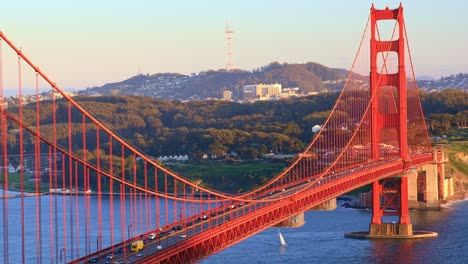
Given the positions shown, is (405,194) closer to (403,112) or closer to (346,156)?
(403,112)

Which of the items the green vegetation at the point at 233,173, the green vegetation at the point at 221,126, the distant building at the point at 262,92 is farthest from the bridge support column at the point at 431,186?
the distant building at the point at 262,92

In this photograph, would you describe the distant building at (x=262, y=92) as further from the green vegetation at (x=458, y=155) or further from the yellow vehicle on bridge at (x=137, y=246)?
the yellow vehicle on bridge at (x=137, y=246)

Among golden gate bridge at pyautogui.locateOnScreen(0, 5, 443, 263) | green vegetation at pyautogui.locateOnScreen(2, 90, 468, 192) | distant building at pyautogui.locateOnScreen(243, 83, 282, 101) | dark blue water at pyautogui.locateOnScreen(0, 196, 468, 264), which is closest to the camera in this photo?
golden gate bridge at pyautogui.locateOnScreen(0, 5, 443, 263)

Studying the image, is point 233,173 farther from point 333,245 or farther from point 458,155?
point 333,245

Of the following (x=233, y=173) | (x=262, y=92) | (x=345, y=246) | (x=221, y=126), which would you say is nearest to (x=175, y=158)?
(x=233, y=173)

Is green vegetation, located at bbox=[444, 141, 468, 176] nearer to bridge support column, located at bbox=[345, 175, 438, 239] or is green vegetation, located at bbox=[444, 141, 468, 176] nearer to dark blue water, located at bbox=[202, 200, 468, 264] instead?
dark blue water, located at bbox=[202, 200, 468, 264]

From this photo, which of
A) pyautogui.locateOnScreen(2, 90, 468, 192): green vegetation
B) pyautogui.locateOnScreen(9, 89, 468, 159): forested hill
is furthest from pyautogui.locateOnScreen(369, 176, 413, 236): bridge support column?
pyautogui.locateOnScreen(9, 89, 468, 159): forested hill

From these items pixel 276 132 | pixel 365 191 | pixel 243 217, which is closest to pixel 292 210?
pixel 243 217
